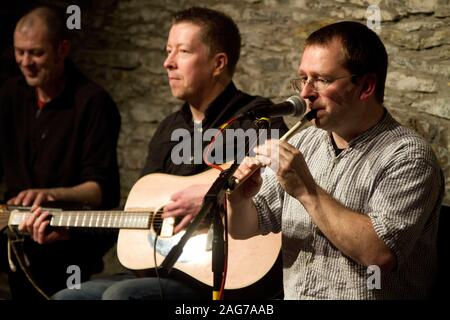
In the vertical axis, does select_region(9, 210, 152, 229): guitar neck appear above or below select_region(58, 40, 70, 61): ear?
below

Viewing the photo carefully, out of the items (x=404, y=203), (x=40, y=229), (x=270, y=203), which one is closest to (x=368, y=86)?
(x=404, y=203)

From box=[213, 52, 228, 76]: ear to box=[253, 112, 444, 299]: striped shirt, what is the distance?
2.81 ft

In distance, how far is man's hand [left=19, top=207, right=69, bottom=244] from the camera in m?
3.04

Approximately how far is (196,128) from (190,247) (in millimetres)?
547

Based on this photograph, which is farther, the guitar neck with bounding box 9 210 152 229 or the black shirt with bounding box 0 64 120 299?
the black shirt with bounding box 0 64 120 299

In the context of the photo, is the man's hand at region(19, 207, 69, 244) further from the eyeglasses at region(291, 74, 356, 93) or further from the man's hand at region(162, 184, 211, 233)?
the eyeglasses at region(291, 74, 356, 93)

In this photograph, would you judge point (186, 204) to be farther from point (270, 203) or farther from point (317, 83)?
point (317, 83)

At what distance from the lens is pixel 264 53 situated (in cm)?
381

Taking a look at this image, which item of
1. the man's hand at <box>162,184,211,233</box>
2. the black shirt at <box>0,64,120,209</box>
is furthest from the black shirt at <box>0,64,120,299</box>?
the man's hand at <box>162,184,211,233</box>

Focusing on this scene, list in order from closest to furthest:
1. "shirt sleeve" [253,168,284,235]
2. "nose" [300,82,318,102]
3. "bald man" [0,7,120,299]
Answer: "nose" [300,82,318,102]
"shirt sleeve" [253,168,284,235]
"bald man" [0,7,120,299]

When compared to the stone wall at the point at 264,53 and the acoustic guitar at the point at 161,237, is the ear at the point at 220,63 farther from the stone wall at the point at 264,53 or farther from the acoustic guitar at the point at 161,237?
the stone wall at the point at 264,53

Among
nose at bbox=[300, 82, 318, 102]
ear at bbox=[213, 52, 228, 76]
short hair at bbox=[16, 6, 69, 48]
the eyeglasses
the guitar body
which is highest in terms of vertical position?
short hair at bbox=[16, 6, 69, 48]
